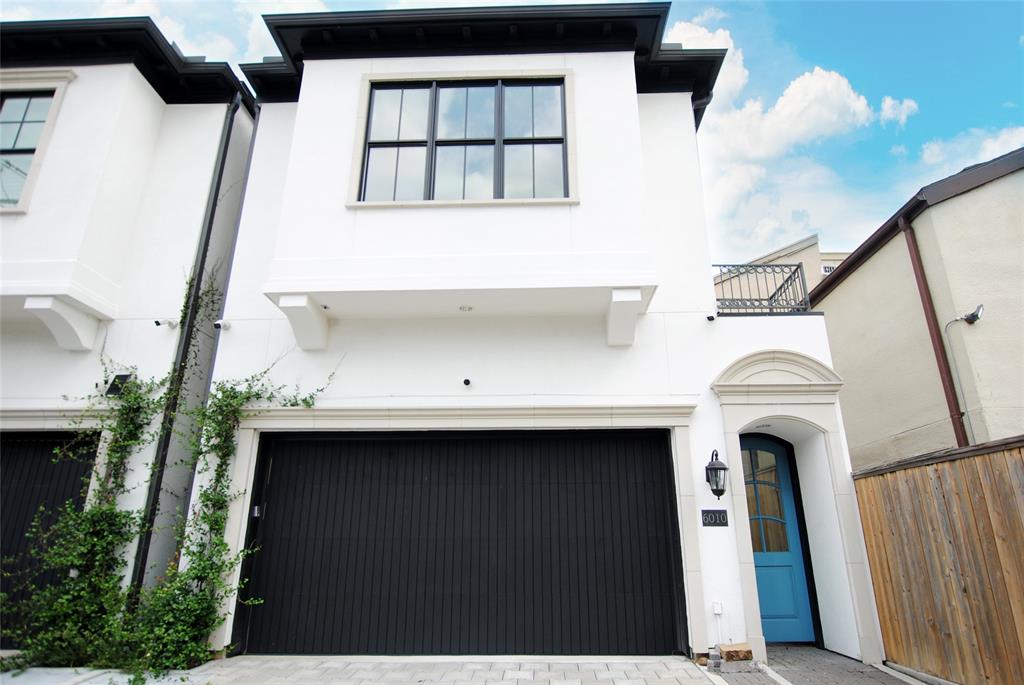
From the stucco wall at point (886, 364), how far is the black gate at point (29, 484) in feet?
34.4

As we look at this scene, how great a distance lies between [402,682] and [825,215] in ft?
40.2

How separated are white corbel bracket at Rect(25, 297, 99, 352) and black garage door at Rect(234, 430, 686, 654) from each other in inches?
95.4

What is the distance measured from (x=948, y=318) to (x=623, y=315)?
4.71 meters

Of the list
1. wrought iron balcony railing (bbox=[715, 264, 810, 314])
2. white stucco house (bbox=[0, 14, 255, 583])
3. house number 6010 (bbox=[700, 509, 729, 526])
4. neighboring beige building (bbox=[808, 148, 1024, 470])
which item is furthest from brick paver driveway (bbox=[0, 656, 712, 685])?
neighboring beige building (bbox=[808, 148, 1024, 470])

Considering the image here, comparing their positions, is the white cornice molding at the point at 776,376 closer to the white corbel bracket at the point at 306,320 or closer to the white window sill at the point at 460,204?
the white window sill at the point at 460,204

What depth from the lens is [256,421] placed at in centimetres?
564

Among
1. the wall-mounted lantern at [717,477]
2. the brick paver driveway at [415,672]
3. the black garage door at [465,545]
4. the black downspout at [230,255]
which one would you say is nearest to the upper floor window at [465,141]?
the black downspout at [230,255]

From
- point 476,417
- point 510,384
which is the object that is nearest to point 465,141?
point 510,384

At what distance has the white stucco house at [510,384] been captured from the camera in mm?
5250

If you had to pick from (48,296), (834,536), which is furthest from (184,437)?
(834,536)

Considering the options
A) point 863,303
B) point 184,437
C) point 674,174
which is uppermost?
point 674,174

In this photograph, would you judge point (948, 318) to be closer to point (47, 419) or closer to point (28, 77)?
point (47, 419)

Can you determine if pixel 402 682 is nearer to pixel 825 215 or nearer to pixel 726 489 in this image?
pixel 726 489

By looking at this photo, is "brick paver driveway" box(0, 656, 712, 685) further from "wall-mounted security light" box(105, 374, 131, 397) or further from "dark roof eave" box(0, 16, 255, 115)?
"dark roof eave" box(0, 16, 255, 115)
